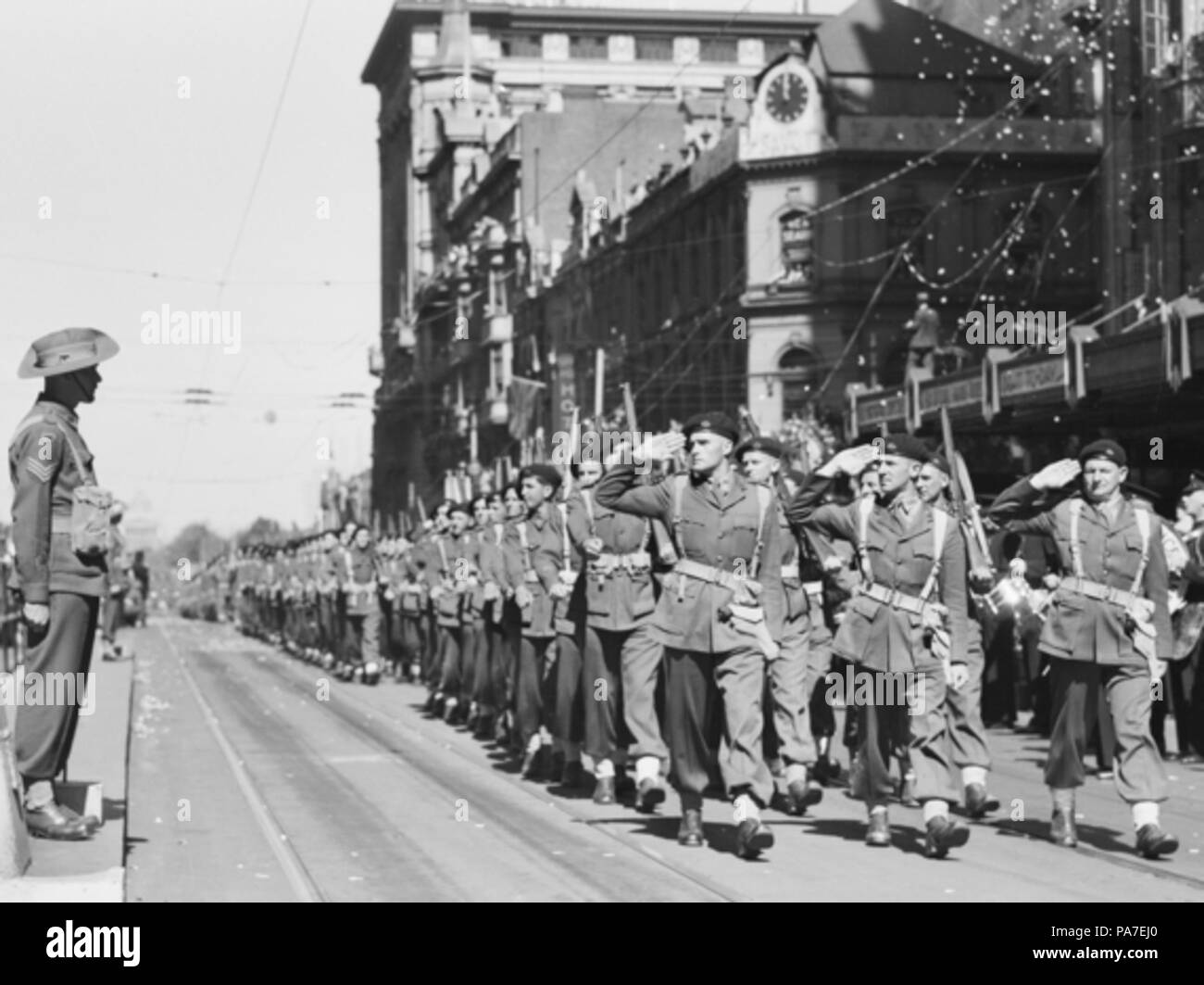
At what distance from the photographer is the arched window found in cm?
5500

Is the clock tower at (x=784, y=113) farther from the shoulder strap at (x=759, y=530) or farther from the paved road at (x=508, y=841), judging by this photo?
the shoulder strap at (x=759, y=530)

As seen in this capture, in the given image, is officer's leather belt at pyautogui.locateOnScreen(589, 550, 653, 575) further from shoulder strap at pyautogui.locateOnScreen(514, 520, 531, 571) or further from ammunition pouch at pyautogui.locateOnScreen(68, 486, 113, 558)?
ammunition pouch at pyautogui.locateOnScreen(68, 486, 113, 558)

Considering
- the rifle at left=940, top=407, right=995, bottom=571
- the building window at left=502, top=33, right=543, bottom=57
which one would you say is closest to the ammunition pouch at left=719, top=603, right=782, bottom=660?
the rifle at left=940, top=407, right=995, bottom=571

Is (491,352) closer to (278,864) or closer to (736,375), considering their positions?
(736,375)

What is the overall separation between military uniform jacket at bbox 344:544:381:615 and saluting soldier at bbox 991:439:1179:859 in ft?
64.7

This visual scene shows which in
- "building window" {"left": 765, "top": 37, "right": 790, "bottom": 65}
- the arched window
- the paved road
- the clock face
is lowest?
the paved road

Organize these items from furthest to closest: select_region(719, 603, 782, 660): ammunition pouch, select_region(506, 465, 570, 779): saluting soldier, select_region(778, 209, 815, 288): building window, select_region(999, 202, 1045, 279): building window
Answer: select_region(778, 209, 815, 288): building window < select_region(999, 202, 1045, 279): building window < select_region(506, 465, 570, 779): saluting soldier < select_region(719, 603, 782, 660): ammunition pouch

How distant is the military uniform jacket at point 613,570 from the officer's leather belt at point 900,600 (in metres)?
2.27

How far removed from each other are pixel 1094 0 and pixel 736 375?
53.6ft

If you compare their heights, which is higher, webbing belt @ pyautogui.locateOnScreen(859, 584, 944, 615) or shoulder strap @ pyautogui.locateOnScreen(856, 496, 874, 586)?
shoulder strap @ pyautogui.locateOnScreen(856, 496, 874, 586)

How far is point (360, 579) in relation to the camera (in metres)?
32.2

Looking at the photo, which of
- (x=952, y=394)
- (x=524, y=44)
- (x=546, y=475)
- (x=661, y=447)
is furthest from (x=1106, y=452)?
(x=524, y=44)

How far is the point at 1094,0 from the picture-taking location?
4194 cm

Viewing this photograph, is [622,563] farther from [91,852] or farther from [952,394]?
[952,394]
